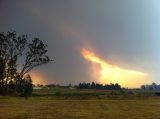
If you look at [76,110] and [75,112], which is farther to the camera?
[76,110]

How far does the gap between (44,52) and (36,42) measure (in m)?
3.47

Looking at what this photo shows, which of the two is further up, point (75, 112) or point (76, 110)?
point (76, 110)

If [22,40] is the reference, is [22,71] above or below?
below

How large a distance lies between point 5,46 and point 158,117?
66.8 metres

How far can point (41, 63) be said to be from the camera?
3809 inches

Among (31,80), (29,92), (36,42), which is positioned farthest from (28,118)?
(36,42)

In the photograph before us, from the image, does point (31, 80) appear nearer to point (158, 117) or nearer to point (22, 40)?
point (22, 40)

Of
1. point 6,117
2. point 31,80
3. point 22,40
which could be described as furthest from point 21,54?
point 6,117

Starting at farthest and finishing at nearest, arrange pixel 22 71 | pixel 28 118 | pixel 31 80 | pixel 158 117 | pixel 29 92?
pixel 22 71 < pixel 31 80 < pixel 29 92 < pixel 158 117 < pixel 28 118

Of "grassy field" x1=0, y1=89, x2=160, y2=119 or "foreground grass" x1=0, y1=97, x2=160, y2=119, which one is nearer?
"foreground grass" x1=0, y1=97, x2=160, y2=119

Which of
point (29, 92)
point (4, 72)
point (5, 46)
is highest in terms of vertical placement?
point (5, 46)

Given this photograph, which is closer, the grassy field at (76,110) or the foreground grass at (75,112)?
the foreground grass at (75,112)

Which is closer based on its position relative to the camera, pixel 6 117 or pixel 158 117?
pixel 6 117

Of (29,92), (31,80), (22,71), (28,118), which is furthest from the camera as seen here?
(22,71)
